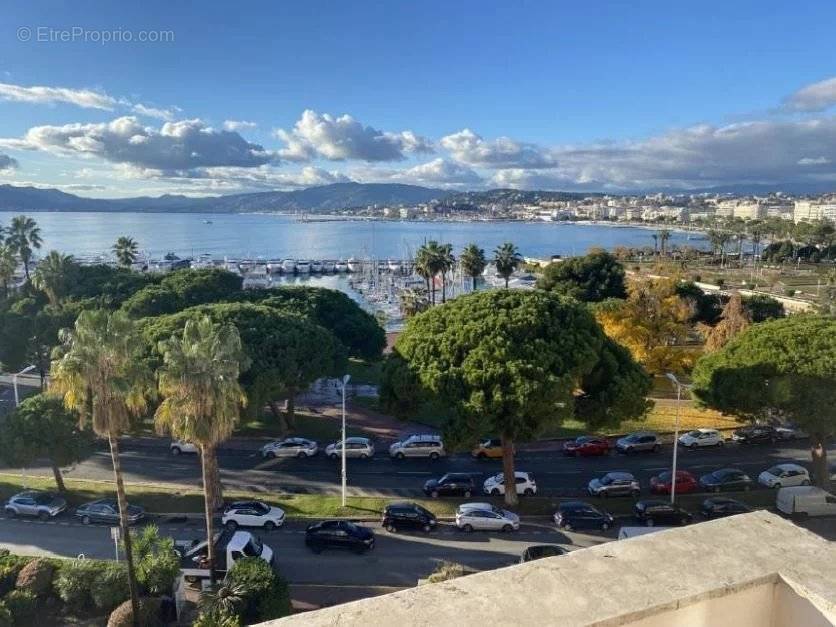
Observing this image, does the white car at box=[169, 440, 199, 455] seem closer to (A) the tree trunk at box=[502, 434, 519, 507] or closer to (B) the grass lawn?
(B) the grass lawn

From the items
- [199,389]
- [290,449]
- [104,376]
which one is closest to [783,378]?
[199,389]

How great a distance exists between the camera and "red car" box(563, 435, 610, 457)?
103ft

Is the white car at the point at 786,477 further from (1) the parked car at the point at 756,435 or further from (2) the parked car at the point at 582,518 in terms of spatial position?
(2) the parked car at the point at 582,518

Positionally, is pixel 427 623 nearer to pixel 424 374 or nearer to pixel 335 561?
pixel 335 561

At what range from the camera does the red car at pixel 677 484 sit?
26359 mm

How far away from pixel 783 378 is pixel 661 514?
26.0 ft

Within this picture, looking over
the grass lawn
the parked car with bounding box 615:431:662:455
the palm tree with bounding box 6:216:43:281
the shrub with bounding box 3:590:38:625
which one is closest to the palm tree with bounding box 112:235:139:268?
the palm tree with bounding box 6:216:43:281

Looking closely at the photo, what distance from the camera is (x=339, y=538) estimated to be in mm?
21641

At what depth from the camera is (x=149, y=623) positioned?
17.0 meters

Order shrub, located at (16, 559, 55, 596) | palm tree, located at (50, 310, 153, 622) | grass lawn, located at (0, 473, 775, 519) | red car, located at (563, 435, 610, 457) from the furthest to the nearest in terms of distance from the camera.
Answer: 1. red car, located at (563, 435, 610, 457)
2. grass lawn, located at (0, 473, 775, 519)
3. shrub, located at (16, 559, 55, 596)
4. palm tree, located at (50, 310, 153, 622)

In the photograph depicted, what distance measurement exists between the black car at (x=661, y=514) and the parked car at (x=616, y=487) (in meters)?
2.30

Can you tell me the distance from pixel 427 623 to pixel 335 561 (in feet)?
61.0

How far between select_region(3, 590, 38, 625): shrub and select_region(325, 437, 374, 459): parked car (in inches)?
606

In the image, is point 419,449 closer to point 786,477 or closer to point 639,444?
point 639,444
